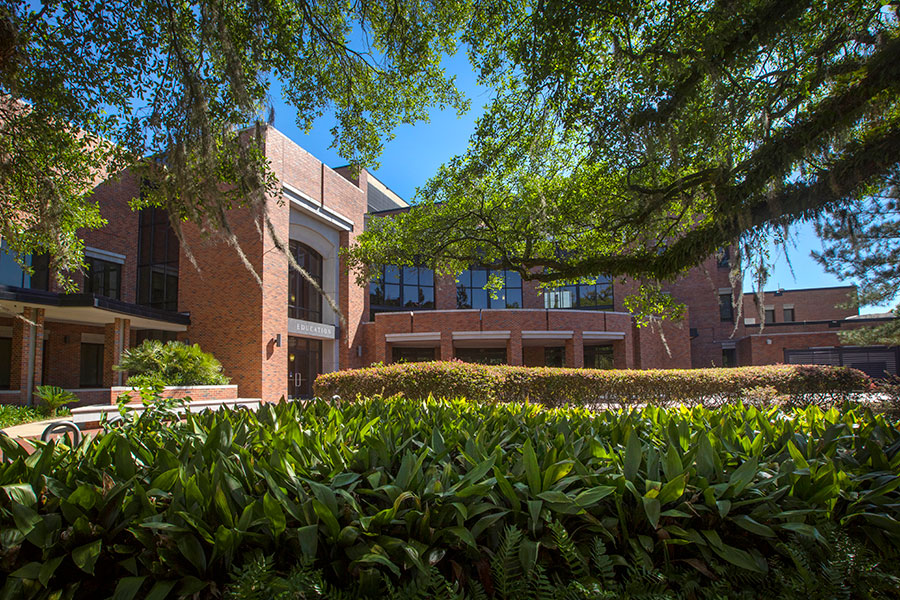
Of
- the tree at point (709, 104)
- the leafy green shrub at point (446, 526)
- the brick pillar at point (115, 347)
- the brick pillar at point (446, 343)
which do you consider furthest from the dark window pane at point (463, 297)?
the leafy green shrub at point (446, 526)

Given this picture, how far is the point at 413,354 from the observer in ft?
92.7

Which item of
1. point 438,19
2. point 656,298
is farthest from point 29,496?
point 656,298

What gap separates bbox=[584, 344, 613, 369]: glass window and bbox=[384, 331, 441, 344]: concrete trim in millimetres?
9660

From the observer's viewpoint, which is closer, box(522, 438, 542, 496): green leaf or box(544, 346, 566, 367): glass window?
box(522, 438, 542, 496): green leaf

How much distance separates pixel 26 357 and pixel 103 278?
239 inches

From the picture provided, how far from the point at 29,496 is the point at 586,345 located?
28.5 m

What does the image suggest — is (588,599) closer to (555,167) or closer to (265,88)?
(265,88)

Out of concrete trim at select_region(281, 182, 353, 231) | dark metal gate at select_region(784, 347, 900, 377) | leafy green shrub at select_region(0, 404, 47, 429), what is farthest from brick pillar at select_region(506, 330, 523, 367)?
leafy green shrub at select_region(0, 404, 47, 429)

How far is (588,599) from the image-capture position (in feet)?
5.56

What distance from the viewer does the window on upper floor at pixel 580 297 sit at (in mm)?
28500

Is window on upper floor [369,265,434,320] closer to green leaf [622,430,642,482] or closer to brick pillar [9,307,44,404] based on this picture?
brick pillar [9,307,44,404]

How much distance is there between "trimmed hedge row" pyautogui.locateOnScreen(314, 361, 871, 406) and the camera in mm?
11125

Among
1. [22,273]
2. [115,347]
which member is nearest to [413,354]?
[115,347]

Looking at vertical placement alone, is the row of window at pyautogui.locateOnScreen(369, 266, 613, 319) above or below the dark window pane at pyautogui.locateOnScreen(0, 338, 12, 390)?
above
